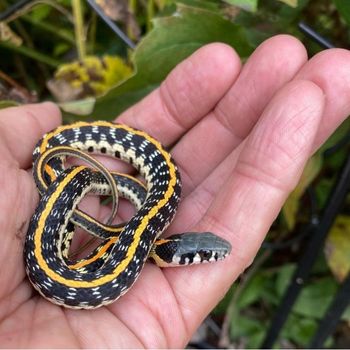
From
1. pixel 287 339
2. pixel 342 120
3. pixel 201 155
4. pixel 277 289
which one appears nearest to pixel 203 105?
pixel 201 155

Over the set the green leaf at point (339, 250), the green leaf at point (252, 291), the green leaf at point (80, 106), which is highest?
the green leaf at point (80, 106)

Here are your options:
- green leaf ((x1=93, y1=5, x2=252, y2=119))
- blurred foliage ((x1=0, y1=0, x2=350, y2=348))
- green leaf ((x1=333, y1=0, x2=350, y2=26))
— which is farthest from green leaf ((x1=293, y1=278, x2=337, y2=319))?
green leaf ((x1=333, y1=0, x2=350, y2=26))

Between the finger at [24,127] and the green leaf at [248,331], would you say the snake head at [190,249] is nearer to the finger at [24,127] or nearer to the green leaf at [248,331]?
the finger at [24,127]

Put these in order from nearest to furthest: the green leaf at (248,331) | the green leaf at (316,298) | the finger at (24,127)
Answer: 1. the finger at (24,127)
2. the green leaf at (316,298)
3. the green leaf at (248,331)

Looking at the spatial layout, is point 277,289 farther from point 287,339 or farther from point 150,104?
point 150,104

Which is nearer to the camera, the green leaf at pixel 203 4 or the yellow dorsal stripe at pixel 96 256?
the yellow dorsal stripe at pixel 96 256

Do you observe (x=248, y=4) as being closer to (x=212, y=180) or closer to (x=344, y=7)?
(x=344, y=7)

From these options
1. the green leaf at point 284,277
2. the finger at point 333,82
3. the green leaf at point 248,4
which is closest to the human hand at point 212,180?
the finger at point 333,82

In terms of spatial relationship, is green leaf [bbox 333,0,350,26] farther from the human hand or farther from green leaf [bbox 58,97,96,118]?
green leaf [bbox 58,97,96,118]
